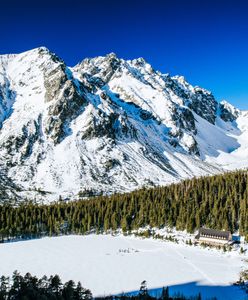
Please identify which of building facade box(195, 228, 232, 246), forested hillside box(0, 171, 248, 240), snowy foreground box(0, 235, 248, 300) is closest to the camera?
snowy foreground box(0, 235, 248, 300)

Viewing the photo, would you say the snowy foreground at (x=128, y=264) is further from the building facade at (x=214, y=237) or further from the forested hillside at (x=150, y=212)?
the forested hillside at (x=150, y=212)

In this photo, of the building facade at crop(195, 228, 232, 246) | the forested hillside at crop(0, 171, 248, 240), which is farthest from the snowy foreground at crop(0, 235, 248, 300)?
the forested hillside at crop(0, 171, 248, 240)

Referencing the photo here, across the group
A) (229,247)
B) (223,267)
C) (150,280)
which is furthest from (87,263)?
(229,247)

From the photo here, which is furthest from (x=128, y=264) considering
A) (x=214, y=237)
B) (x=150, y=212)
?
(x=150, y=212)

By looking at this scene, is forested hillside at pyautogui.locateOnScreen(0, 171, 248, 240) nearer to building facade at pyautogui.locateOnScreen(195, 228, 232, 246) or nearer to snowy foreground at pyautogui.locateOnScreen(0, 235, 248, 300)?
building facade at pyautogui.locateOnScreen(195, 228, 232, 246)

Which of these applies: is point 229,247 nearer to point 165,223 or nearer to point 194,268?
point 194,268

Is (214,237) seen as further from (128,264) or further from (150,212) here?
(150,212)
